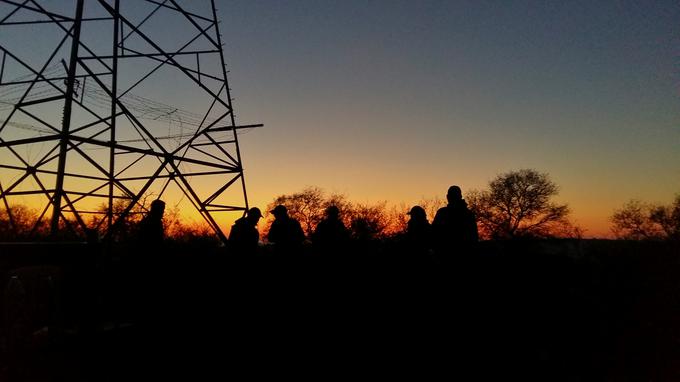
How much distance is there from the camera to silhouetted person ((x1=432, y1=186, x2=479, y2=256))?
5125mm

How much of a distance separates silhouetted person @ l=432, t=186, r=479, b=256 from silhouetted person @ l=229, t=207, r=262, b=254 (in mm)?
3281

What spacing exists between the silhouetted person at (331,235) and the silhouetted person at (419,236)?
120 centimetres

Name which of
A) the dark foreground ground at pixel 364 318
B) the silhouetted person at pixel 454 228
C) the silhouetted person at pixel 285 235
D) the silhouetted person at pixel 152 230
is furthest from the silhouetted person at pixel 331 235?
the silhouetted person at pixel 152 230

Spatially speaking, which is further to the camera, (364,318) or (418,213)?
(418,213)

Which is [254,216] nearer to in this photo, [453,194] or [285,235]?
[285,235]

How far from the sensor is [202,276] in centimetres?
612

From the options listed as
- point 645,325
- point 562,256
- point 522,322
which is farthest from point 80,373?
point 645,325

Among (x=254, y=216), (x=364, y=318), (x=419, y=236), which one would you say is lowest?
(x=364, y=318)

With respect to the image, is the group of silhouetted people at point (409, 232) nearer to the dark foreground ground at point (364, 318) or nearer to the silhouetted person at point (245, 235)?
the silhouetted person at point (245, 235)

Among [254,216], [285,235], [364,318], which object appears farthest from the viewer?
[254,216]

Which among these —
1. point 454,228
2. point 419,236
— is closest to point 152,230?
point 419,236

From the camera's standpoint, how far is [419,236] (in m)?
5.73

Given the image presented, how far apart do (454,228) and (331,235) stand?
2.22 m

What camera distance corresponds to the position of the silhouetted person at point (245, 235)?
22.1ft
